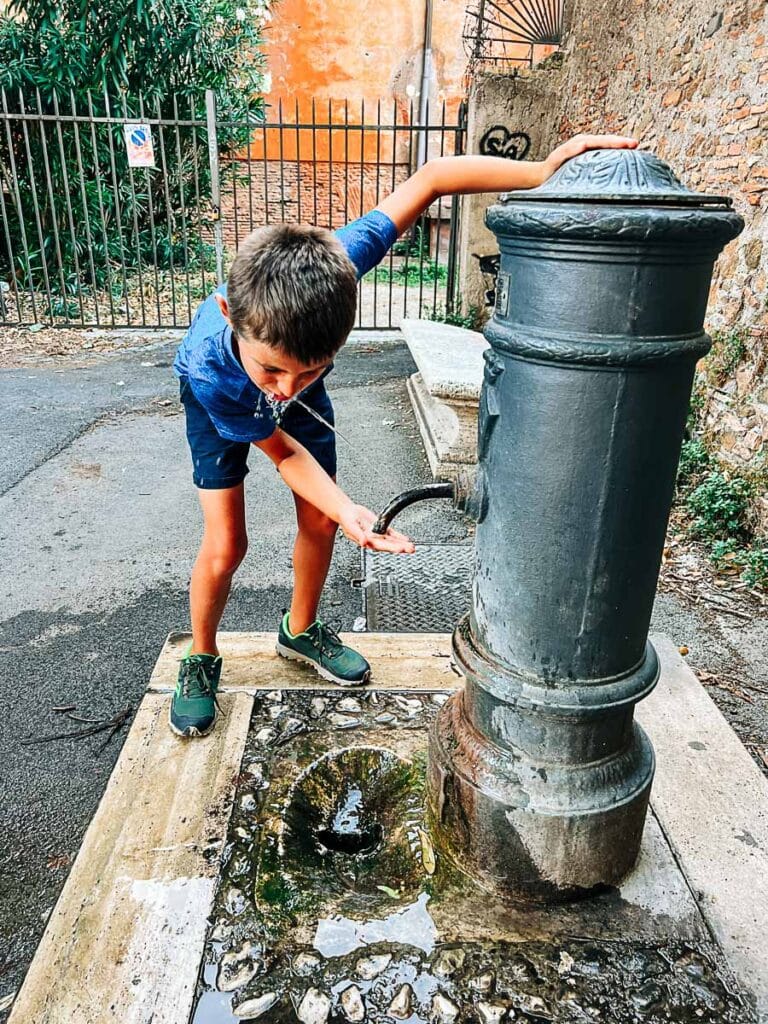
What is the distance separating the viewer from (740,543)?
367 centimetres

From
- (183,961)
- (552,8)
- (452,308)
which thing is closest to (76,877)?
(183,961)

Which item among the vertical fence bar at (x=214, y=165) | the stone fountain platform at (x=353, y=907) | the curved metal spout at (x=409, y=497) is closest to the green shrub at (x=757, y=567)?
the stone fountain platform at (x=353, y=907)

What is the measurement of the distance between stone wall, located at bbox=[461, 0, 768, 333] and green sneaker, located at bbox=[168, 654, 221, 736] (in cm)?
306

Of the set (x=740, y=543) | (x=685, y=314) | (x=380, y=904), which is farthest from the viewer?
(x=740, y=543)

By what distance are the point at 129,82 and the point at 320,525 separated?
9128 millimetres

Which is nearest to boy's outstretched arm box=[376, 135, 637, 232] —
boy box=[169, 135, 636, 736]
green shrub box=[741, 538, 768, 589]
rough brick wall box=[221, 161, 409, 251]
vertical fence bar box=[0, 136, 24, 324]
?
boy box=[169, 135, 636, 736]

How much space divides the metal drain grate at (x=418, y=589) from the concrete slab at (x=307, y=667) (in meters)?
0.43

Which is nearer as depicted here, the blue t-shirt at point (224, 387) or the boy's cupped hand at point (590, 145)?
the boy's cupped hand at point (590, 145)

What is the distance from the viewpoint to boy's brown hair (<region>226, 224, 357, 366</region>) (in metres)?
1.54

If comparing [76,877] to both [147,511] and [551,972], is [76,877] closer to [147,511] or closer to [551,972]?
[551,972]

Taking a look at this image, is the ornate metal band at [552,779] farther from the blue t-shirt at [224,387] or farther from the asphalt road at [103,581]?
the asphalt road at [103,581]

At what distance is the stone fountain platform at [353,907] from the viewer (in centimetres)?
141

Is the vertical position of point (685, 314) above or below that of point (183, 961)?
above

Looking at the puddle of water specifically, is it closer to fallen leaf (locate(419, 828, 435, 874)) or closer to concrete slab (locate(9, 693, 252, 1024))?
fallen leaf (locate(419, 828, 435, 874))
